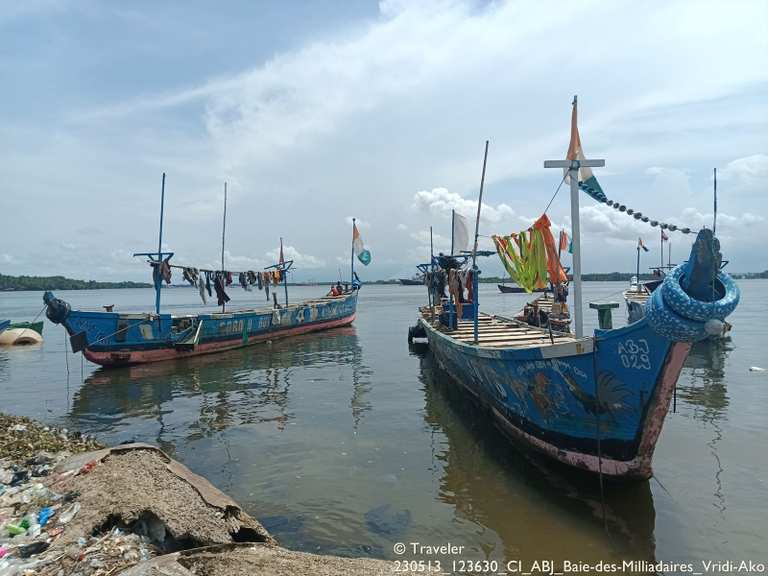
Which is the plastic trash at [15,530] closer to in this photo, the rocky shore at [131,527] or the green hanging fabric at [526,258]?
the rocky shore at [131,527]

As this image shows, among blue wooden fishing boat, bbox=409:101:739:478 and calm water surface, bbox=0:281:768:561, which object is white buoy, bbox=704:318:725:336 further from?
calm water surface, bbox=0:281:768:561

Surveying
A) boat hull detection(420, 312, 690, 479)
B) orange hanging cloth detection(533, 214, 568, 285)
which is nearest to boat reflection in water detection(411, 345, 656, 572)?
boat hull detection(420, 312, 690, 479)

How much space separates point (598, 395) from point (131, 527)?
6.29 metres

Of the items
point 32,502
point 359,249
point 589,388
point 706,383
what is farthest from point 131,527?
point 359,249

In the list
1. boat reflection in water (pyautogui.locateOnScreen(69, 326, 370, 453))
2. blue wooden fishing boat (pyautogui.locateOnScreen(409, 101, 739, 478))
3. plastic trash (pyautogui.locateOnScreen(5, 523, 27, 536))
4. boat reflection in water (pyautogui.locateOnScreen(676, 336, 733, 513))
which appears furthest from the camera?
boat reflection in water (pyautogui.locateOnScreen(69, 326, 370, 453))

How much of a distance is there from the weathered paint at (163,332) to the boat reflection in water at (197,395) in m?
0.52

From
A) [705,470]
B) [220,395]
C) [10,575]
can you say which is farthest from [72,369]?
[705,470]

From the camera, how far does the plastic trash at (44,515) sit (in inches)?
219

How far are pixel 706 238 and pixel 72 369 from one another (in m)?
23.0

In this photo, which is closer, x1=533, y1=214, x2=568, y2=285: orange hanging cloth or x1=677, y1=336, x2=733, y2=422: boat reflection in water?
x1=533, y1=214, x2=568, y2=285: orange hanging cloth

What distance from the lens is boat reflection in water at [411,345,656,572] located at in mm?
6203

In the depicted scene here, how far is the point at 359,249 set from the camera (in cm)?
3127

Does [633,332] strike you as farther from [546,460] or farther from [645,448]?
[546,460]

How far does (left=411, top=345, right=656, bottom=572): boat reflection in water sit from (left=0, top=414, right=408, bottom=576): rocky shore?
8.17ft
